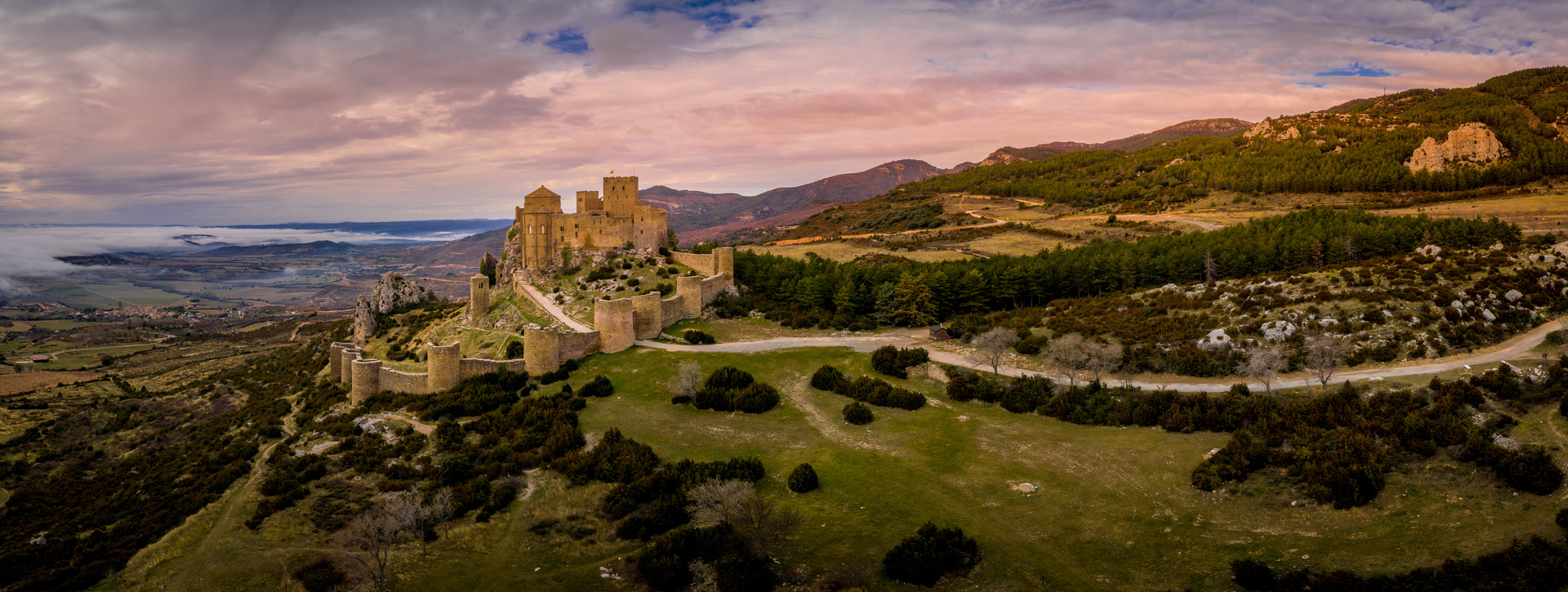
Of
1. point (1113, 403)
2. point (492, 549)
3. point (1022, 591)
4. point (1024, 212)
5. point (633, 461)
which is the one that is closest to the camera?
point (1022, 591)

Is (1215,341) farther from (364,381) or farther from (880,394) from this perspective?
(364,381)

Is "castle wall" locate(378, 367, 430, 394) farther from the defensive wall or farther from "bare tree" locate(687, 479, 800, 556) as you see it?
"bare tree" locate(687, 479, 800, 556)

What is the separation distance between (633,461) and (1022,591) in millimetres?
13090

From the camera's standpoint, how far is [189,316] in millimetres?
126000

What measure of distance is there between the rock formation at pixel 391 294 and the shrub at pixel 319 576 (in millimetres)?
45631

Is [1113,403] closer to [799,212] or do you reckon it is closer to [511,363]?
[511,363]

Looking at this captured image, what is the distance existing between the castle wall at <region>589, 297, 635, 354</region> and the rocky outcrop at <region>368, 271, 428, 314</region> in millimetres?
32339

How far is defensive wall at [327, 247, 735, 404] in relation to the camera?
114 feet

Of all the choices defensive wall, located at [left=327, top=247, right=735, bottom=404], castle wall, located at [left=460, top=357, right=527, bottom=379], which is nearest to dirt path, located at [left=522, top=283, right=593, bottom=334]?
defensive wall, located at [left=327, top=247, right=735, bottom=404]

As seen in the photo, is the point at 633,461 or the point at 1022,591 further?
the point at 633,461

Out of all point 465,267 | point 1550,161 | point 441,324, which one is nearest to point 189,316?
point 465,267

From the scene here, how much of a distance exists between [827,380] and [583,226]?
97.8 ft

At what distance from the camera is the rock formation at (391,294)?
59844mm

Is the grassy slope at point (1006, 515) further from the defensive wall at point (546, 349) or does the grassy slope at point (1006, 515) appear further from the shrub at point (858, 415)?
the defensive wall at point (546, 349)
